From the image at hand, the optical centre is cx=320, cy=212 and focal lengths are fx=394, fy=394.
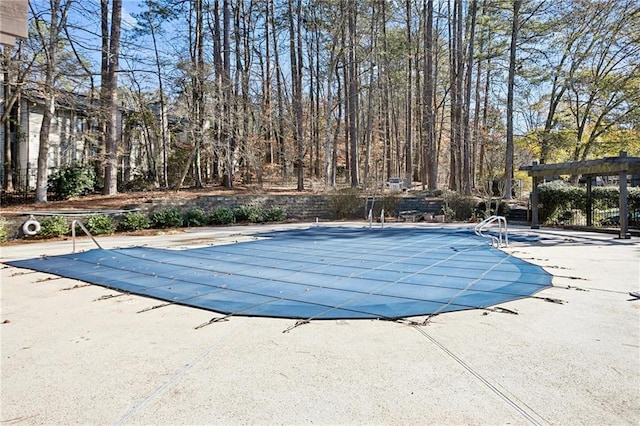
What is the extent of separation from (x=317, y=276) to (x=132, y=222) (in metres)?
8.07

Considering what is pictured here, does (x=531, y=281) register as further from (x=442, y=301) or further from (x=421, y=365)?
(x=421, y=365)

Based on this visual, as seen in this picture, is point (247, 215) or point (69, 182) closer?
point (69, 182)

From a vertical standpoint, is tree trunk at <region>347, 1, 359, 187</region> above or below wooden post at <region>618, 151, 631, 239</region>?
above

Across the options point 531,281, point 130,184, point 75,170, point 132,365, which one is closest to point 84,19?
point 75,170

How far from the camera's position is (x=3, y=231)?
891 centimetres

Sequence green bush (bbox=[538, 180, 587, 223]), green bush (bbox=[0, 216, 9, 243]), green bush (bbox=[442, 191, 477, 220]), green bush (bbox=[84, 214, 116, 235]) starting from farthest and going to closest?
green bush (bbox=[442, 191, 477, 220])
green bush (bbox=[538, 180, 587, 223])
green bush (bbox=[84, 214, 116, 235])
green bush (bbox=[0, 216, 9, 243])

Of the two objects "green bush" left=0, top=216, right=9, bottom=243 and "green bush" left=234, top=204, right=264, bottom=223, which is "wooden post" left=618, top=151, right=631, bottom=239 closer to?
"green bush" left=234, top=204, right=264, bottom=223

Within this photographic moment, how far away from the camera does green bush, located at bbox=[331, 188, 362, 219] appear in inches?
611

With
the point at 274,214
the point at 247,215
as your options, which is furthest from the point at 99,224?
the point at 274,214

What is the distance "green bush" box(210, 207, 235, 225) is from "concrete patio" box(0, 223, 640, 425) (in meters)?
9.13

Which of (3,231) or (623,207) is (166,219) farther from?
(623,207)

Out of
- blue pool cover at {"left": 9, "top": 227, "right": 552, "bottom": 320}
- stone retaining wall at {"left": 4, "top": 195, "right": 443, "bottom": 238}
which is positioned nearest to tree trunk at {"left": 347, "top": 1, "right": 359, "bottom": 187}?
stone retaining wall at {"left": 4, "top": 195, "right": 443, "bottom": 238}

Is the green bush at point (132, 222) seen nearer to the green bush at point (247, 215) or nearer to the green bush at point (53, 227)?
the green bush at point (53, 227)

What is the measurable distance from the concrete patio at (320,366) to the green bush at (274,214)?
33.3 ft
